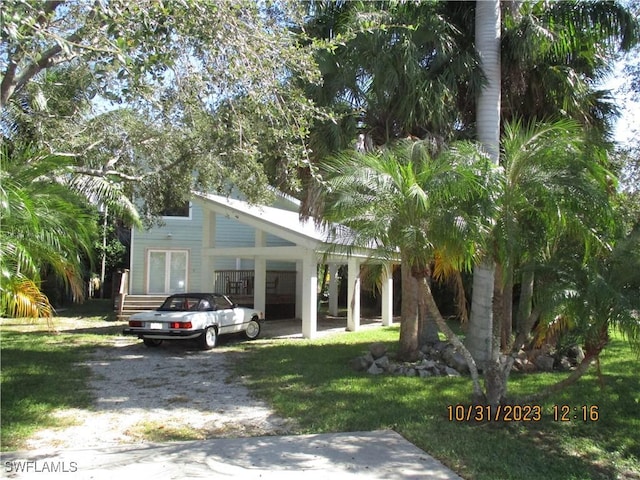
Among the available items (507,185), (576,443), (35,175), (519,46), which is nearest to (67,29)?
(35,175)

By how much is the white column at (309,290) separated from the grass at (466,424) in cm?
338

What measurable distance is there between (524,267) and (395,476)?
3315 millimetres

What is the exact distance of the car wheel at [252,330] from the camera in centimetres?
1550

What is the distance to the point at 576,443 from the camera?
6.64 metres

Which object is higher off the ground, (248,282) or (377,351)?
(248,282)

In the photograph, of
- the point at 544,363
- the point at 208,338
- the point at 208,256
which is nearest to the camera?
the point at 544,363

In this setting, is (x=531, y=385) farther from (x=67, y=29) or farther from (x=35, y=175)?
(x=67, y=29)

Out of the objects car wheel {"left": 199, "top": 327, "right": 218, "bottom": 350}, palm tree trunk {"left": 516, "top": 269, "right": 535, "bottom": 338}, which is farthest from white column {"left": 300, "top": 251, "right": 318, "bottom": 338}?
palm tree trunk {"left": 516, "top": 269, "right": 535, "bottom": 338}

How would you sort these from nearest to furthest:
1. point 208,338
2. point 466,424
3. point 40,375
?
1. point 466,424
2. point 40,375
3. point 208,338

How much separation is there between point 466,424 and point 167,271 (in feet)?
59.1

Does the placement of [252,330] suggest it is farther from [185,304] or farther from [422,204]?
[422,204]

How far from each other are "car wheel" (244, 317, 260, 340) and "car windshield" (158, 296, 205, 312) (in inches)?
82.5

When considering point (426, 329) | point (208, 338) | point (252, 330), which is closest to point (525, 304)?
point (426, 329)

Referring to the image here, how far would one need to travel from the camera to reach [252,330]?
51.3 ft
